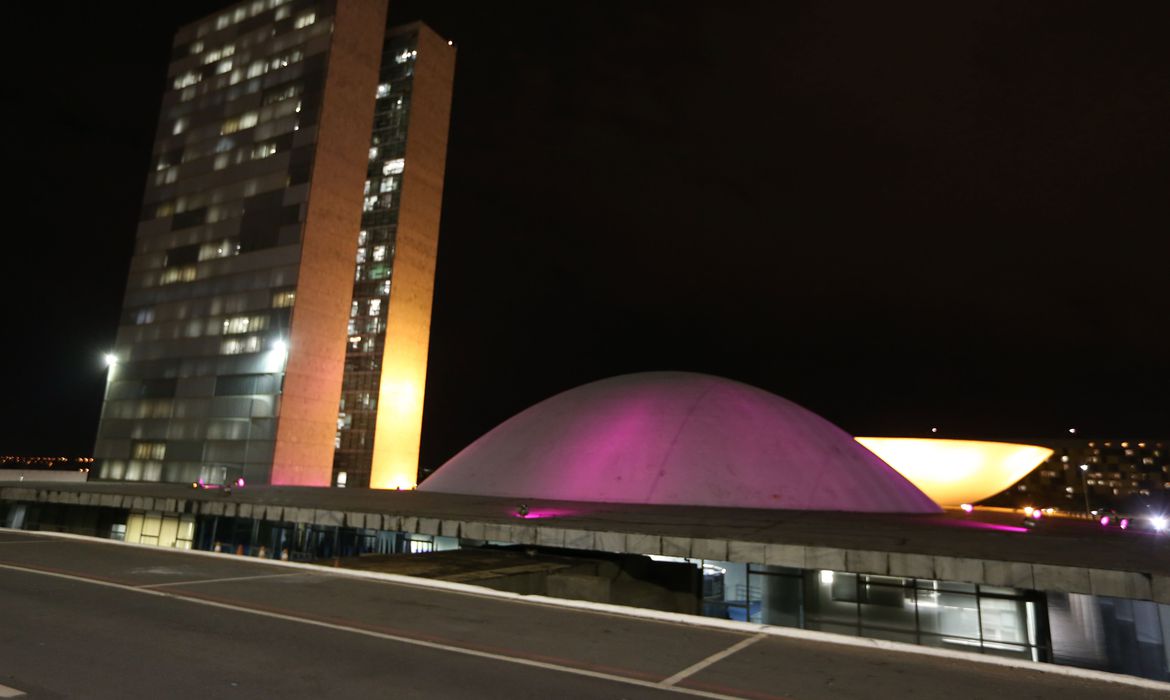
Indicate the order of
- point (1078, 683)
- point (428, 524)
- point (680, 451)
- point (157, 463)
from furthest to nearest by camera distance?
point (157, 463) → point (680, 451) → point (428, 524) → point (1078, 683)

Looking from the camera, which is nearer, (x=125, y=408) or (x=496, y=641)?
(x=496, y=641)

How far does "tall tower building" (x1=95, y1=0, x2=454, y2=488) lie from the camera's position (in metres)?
71.9

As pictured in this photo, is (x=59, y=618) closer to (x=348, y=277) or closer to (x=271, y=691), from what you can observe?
(x=271, y=691)

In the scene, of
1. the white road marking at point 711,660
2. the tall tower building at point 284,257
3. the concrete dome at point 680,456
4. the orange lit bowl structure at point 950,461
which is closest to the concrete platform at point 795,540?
the concrete dome at point 680,456

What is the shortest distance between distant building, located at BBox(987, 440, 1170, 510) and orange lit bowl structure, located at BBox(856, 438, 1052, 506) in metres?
88.1

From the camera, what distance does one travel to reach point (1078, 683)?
284 inches

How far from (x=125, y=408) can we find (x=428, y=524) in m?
73.9

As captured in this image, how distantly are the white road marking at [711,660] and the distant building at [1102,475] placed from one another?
163710mm

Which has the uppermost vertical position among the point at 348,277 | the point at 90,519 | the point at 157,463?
the point at 348,277

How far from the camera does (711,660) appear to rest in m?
7.73

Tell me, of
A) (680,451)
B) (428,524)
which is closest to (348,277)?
(680,451)

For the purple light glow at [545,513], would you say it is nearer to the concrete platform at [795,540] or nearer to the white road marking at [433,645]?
the concrete platform at [795,540]

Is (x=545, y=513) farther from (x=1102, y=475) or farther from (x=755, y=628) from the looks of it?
(x=1102, y=475)

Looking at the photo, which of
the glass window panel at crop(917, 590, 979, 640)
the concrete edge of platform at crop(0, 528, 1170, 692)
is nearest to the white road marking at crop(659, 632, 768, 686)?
the concrete edge of platform at crop(0, 528, 1170, 692)
